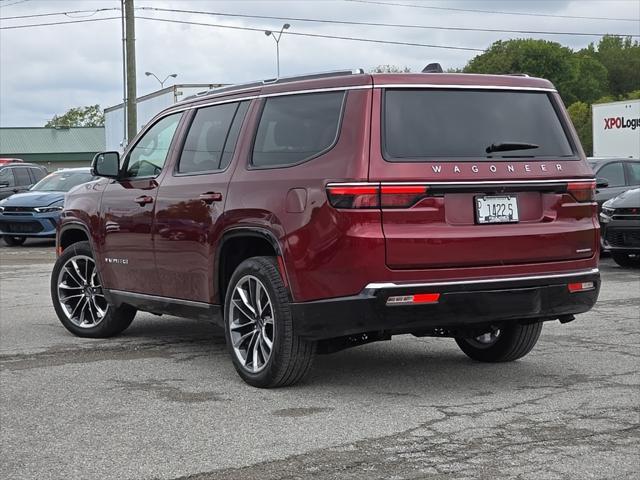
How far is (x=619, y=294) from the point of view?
38.1 ft

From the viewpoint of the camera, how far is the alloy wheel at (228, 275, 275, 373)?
6535 mm

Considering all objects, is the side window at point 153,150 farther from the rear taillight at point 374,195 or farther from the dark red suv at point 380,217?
the rear taillight at point 374,195

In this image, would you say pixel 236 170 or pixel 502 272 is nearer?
pixel 502 272

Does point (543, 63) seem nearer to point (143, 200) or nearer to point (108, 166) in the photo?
point (108, 166)

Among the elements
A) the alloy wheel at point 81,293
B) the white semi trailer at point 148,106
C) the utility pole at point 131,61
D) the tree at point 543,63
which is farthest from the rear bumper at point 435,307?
the tree at point 543,63

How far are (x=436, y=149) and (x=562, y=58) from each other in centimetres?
9930

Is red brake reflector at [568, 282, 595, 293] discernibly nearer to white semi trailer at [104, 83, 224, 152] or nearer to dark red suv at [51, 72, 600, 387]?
dark red suv at [51, 72, 600, 387]

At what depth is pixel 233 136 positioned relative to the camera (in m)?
7.02

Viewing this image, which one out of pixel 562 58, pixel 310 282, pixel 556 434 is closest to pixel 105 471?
pixel 310 282

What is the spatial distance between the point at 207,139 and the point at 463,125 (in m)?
1.94

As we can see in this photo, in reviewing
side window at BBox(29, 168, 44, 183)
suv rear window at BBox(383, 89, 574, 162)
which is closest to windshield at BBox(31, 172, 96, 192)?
side window at BBox(29, 168, 44, 183)

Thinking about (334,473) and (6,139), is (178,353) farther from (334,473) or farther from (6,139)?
(6,139)

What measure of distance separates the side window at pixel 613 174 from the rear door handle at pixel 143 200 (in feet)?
36.8

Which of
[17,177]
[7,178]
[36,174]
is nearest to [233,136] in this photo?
[7,178]
